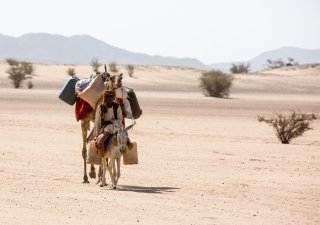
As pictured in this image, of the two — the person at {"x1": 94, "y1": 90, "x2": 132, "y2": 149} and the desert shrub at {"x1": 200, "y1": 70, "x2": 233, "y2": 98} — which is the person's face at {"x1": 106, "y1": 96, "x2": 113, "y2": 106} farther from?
the desert shrub at {"x1": 200, "y1": 70, "x2": 233, "y2": 98}

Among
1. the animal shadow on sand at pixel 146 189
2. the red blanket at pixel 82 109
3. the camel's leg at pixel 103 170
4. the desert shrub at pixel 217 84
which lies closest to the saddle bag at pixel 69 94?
the red blanket at pixel 82 109

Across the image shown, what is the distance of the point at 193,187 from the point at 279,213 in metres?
2.86

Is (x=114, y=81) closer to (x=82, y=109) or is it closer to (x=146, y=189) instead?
(x=82, y=109)

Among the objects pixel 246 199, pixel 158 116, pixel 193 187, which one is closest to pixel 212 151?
pixel 193 187

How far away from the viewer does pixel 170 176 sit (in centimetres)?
1585

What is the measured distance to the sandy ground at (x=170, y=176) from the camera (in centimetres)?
1116

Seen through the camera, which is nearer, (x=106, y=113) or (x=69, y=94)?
(x=106, y=113)

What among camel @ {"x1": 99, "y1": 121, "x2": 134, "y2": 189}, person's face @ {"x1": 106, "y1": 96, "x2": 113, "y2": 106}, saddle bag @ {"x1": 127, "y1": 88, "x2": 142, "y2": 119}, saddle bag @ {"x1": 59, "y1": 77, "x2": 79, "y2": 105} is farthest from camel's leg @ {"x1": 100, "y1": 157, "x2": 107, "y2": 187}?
saddle bag @ {"x1": 59, "y1": 77, "x2": 79, "y2": 105}

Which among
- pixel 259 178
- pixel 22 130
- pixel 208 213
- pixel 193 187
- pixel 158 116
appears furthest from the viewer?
pixel 158 116

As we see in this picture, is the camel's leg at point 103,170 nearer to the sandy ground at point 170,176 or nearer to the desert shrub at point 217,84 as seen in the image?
the sandy ground at point 170,176

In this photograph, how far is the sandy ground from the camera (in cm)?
1116

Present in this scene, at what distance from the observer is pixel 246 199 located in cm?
1288

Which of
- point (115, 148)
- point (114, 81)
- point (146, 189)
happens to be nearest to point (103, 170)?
point (115, 148)

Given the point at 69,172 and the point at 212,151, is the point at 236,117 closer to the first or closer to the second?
the point at 212,151
